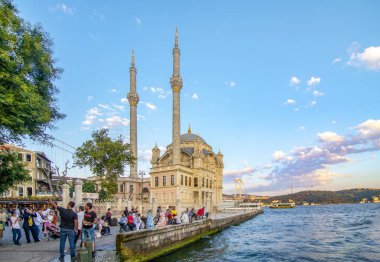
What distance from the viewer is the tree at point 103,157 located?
3934 cm

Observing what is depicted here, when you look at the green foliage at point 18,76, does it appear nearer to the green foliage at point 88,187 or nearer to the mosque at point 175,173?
the mosque at point 175,173

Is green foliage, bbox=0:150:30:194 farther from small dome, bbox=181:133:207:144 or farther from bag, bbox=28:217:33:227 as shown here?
small dome, bbox=181:133:207:144

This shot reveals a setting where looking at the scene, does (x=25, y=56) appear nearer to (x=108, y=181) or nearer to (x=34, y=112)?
(x=34, y=112)

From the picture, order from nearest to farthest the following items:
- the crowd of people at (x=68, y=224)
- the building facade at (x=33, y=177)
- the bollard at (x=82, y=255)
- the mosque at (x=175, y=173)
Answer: the bollard at (x=82, y=255) < the crowd of people at (x=68, y=224) < the building facade at (x=33, y=177) < the mosque at (x=175, y=173)

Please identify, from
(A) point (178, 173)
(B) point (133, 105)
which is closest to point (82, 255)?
(A) point (178, 173)

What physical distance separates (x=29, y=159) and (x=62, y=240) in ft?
161

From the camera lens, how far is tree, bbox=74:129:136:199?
129ft

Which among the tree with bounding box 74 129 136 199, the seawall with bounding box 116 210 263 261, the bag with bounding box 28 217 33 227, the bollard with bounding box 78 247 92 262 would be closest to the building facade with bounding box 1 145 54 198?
the tree with bounding box 74 129 136 199

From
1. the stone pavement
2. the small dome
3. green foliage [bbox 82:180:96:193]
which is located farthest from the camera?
the small dome

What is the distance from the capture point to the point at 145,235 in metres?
14.5

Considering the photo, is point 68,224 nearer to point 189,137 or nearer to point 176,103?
point 176,103

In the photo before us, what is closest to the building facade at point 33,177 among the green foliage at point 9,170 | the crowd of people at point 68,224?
the crowd of people at point 68,224

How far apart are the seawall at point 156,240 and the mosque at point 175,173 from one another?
88.7 ft

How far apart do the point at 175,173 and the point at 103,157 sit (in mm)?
18646
